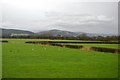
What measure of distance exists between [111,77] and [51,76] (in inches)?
94.1

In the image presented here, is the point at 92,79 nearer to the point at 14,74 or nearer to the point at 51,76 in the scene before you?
the point at 51,76

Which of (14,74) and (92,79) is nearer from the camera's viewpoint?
(92,79)

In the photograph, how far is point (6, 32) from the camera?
96.0 metres

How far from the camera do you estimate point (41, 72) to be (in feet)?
34.4

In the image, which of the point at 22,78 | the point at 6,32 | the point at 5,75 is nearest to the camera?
the point at 22,78

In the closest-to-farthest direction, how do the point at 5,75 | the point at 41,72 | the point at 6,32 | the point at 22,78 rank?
the point at 22,78 → the point at 5,75 → the point at 41,72 → the point at 6,32

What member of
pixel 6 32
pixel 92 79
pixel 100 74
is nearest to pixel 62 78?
pixel 92 79

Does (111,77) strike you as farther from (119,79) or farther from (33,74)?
(33,74)

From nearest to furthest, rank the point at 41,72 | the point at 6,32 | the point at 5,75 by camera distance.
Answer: the point at 5,75, the point at 41,72, the point at 6,32

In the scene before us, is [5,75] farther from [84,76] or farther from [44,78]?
[84,76]

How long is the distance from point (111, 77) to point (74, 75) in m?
1.48

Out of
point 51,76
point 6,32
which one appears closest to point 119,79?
point 51,76

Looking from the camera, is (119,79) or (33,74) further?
(33,74)

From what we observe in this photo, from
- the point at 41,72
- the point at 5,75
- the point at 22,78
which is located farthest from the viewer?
the point at 41,72
